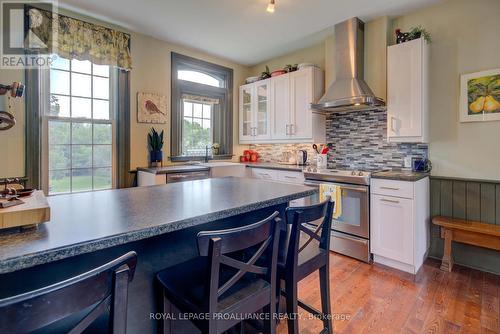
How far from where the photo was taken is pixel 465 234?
8.23 feet

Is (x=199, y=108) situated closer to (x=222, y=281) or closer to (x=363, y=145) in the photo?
(x=363, y=145)

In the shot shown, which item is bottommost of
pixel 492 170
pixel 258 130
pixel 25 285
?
pixel 25 285

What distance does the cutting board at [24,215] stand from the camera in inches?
32.6

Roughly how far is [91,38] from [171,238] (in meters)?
2.87

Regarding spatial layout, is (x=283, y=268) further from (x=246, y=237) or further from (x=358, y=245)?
(x=358, y=245)

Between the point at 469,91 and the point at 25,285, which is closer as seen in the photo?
the point at 25,285

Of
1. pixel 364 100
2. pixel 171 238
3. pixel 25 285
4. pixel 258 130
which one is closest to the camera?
pixel 25 285

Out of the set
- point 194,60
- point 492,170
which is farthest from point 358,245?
point 194,60

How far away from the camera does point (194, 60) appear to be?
4.08 meters

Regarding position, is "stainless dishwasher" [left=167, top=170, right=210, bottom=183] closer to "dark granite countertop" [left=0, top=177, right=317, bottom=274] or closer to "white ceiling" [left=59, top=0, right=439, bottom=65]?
"dark granite countertop" [left=0, top=177, right=317, bottom=274]

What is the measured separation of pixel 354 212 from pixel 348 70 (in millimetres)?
1729

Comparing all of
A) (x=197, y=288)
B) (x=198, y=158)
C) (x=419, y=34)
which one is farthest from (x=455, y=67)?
(x=198, y=158)

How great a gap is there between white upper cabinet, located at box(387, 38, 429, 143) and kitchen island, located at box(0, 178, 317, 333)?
5.92 ft

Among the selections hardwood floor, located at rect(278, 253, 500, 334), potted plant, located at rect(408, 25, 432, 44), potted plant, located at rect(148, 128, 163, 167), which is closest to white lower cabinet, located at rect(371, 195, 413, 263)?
hardwood floor, located at rect(278, 253, 500, 334)
